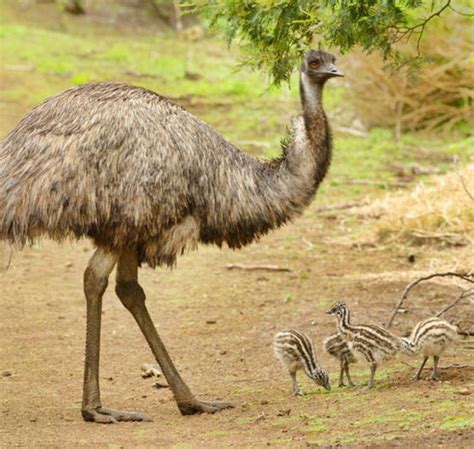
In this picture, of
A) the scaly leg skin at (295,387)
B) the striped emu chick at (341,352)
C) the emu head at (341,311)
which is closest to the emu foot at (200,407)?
the scaly leg skin at (295,387)

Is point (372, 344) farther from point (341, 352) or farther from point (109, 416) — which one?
point (109, 416)

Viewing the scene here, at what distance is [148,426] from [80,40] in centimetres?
1843

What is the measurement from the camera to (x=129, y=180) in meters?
6.09

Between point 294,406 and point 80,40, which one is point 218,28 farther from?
point 80,40

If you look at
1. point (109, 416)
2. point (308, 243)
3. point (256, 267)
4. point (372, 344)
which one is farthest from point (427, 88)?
point (109, 416)

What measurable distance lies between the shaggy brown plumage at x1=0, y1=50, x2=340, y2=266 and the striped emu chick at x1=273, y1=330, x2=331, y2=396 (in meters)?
0.60

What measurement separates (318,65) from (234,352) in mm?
1982

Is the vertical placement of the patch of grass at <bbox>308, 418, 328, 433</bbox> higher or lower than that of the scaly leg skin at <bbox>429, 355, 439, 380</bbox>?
lower

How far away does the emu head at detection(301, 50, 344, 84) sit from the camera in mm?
6672

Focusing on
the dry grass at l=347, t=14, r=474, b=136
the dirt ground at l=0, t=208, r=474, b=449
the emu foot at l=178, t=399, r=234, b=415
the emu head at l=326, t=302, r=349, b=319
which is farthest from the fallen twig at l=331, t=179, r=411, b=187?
the emu foot at l=178, t=399, r=234, b=415

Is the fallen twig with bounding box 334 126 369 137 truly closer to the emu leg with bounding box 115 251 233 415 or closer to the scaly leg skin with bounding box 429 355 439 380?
the emu leg with bounding box 115 251 233 415

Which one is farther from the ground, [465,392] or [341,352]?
[341,352]

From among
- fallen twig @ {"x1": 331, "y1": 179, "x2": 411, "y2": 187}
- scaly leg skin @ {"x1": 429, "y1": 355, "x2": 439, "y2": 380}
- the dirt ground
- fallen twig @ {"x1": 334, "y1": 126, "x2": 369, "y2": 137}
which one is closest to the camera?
the dirt ground

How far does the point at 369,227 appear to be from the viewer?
1114 cm
